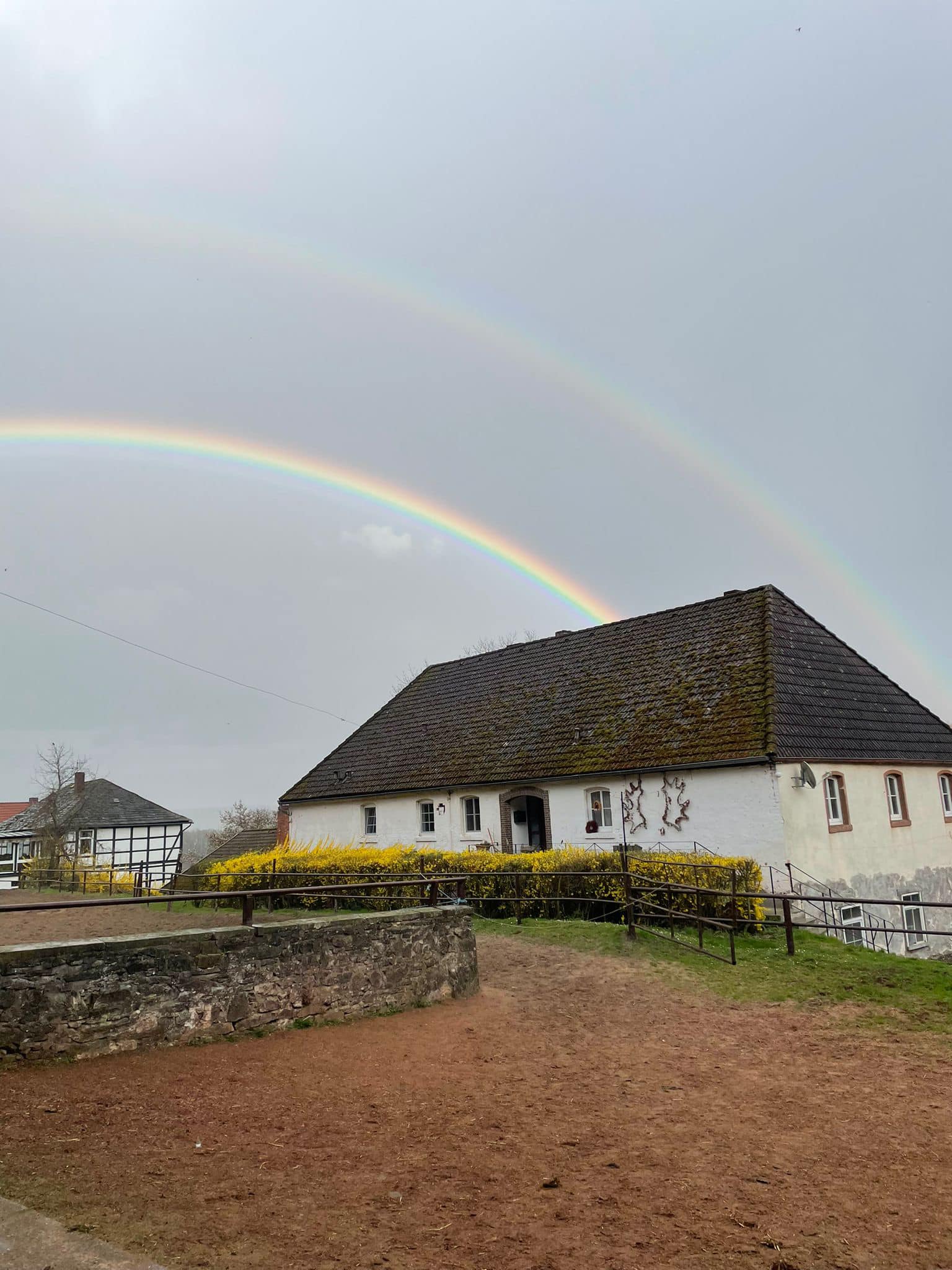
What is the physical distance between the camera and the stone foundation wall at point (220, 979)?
620 centimetres

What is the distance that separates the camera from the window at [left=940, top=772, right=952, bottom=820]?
67.8 feet

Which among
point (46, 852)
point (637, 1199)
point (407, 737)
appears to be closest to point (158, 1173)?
point (637, 1199)

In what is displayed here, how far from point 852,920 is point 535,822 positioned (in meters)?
8.71

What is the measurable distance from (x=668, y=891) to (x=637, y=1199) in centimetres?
960

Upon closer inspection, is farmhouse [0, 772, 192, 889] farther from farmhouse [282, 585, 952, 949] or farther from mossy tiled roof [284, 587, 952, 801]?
farmhouse [282, 585, 952, 949]

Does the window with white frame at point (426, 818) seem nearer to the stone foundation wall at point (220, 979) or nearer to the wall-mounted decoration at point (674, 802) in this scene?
the wall-mounted decoration at point (674, 802)

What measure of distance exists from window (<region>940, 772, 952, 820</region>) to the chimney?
21.1 meters

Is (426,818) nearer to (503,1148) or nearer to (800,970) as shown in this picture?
(800,970)

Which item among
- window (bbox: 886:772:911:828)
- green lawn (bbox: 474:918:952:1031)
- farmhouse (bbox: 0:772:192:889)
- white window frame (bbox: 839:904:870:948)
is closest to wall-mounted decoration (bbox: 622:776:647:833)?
white window frame (bbox: 839:904:870:948)

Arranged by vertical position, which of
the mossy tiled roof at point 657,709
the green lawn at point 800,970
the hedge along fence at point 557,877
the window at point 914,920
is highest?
the mossy tiled roof at point 657,709

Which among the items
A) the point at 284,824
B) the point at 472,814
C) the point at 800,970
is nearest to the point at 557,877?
the point at 800,970

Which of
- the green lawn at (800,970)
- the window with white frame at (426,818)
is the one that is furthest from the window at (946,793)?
the window with white frame at (426,818)

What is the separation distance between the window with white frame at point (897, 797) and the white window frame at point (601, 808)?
6.46 m

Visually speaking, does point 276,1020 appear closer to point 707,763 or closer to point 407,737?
point 707,763
